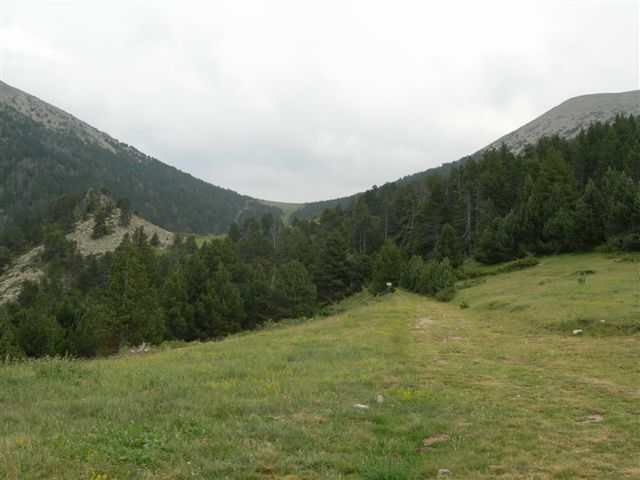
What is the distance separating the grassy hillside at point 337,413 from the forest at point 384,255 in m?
26.2

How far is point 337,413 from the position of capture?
10688 millimetres

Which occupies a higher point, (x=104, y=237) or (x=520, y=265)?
(x=104, y=237)

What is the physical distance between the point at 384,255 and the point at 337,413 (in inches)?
2360

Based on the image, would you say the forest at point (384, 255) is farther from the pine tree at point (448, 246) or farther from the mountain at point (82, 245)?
the mountain at point (82, 245)

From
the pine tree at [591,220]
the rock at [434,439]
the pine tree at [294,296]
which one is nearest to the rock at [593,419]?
the rock at [434,439]

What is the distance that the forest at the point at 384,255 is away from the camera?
58.3 metres

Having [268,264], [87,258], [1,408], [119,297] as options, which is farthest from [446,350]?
[87,258]

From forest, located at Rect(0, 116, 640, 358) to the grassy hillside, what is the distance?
26209mm

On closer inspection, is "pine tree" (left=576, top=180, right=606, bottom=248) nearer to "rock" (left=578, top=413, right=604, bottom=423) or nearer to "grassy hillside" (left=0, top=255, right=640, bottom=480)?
"grassy hillside" (left=0, top=255, right=640, bottom=480)

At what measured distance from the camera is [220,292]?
71562 millimetres

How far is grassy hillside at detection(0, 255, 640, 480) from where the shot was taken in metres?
7.62

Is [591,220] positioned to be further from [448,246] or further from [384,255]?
[384,255]

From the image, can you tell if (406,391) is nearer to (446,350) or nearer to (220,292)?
(446,350)

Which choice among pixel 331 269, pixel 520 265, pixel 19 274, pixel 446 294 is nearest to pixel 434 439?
pixel 446 294
